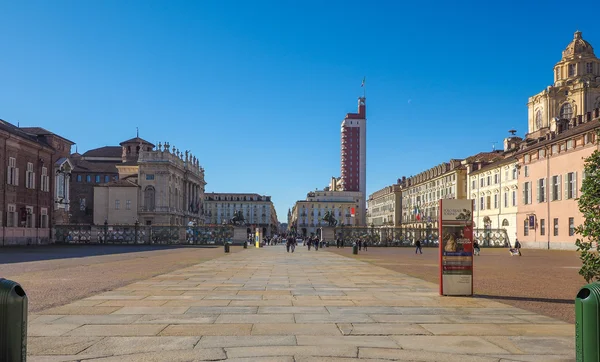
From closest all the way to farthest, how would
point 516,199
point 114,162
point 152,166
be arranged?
point 516,199 → point 152,166 → point 114,162

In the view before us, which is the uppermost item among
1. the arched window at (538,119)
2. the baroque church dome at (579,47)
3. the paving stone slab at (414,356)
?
the baroque church dome at (579,47)

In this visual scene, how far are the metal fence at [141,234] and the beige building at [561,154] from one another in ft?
130

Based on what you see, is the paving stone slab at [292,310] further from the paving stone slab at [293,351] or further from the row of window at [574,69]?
the row of window at [574,69]

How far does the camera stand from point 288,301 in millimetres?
14445

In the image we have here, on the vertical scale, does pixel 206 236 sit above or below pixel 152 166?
below

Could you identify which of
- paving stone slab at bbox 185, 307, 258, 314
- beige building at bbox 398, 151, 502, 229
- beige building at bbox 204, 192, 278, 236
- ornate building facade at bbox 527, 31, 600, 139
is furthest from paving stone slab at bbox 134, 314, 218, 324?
beige building at bbox 204, 192, 278, 236

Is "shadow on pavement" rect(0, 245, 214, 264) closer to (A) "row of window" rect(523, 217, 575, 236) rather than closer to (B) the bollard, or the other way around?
(B) the bollard

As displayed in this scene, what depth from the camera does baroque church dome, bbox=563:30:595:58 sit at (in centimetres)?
9031

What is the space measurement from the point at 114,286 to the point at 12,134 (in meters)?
44.6

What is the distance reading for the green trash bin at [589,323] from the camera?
532 cm

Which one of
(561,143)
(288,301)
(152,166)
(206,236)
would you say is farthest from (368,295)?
(152,166)

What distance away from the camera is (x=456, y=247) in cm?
1619

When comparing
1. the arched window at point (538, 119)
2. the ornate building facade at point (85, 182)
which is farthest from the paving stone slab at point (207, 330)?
the ornate building facade at point (85, 182)

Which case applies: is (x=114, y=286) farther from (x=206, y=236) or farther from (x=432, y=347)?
(x=206, y=236)
